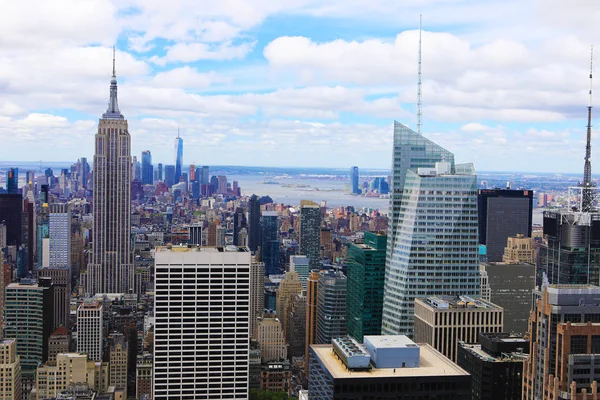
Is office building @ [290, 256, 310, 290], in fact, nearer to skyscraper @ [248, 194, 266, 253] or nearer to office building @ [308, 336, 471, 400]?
skyscraper @ [248, 194, 266, 253]

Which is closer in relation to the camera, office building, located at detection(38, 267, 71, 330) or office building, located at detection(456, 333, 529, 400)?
office building, located at detection(456, 333, 529, 400)

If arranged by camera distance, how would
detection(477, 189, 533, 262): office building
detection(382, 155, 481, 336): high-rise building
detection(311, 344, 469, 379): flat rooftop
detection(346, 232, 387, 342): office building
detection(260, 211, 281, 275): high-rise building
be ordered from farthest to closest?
1. detection(260, 211, 281, 275): high-rise building
2. detection(477, 189, 533, 262): office building
3. detection(346, 232, 387, 342): office building
4. detection(382, 155, 481, 336): high-rise building
5. detection(311, 344, 469, 379): flat rooftop

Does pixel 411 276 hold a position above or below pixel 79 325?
above

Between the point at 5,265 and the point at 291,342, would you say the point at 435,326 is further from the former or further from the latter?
the point at 5,265

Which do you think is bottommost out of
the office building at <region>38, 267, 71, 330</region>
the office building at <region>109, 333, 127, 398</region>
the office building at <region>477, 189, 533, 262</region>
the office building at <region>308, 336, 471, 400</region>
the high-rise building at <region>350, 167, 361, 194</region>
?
the office building at <region>109, 333, 127, 398</region>

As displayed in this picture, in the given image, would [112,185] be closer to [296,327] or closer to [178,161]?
[178,161]

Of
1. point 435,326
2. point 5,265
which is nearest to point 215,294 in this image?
point 435,326

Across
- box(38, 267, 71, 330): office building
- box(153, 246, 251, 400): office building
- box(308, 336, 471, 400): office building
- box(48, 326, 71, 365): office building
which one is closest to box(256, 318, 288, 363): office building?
box(48, 326, 71, 365): office building

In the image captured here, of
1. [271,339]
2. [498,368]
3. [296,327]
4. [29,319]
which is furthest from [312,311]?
[498,368]
